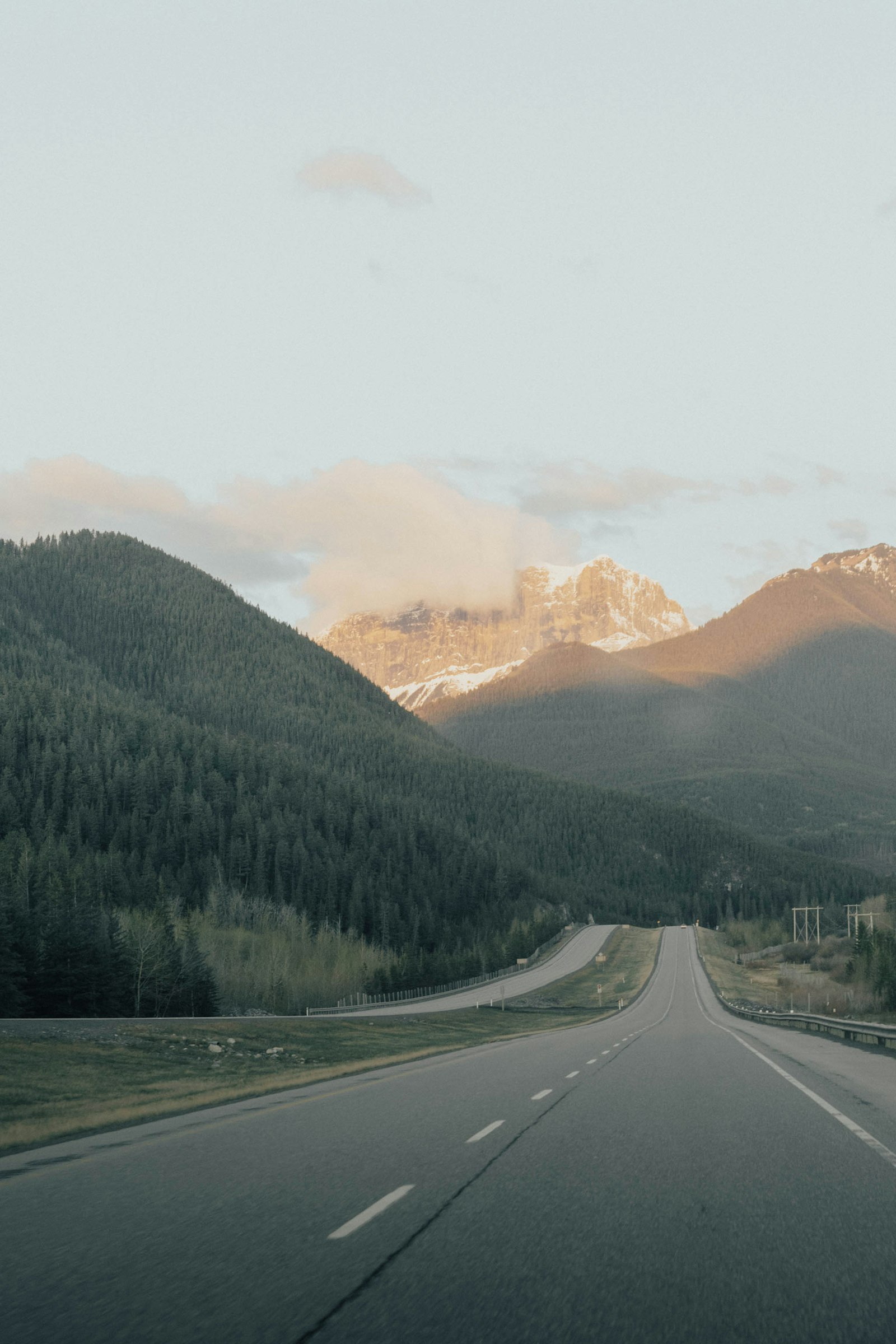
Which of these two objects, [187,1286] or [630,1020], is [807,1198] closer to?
[187,1286]

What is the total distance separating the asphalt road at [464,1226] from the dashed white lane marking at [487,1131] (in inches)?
2.3

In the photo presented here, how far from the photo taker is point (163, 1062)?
31.5 m

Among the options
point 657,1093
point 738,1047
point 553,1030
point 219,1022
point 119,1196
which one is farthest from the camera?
point 553,1030

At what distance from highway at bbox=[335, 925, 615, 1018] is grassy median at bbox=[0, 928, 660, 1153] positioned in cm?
2343

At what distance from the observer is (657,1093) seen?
21.0 m

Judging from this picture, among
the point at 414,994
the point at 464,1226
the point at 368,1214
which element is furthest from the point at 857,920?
the point at 464,1226

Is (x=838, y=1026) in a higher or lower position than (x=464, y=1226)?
lower

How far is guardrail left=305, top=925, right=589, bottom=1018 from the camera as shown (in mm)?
94125

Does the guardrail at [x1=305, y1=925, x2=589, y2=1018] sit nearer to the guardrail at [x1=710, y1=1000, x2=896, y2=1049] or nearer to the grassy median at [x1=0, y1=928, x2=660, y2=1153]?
the grassy median at [x1=0, y1=928, x2=660, y2=1153]

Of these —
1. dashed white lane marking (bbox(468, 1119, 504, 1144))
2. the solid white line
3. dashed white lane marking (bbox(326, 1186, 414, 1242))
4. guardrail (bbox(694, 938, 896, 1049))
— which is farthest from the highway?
dashed white lane marking (bbox(326, 1186, 414, 1242))

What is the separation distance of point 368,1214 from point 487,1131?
5732 millimetres

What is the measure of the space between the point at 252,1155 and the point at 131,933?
85.0 meters

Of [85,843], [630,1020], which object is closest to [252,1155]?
[630,1020]

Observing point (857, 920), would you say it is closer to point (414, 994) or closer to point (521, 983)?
point (521, 983)
